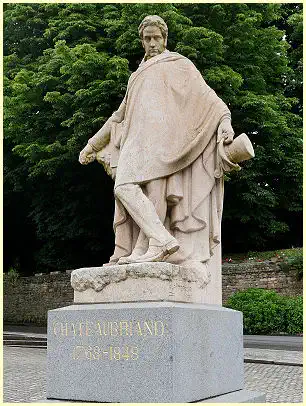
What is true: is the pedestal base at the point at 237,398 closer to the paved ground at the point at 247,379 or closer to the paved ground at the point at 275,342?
the paved ground at the point at 247,379

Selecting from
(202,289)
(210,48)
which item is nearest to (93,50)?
(210,48)

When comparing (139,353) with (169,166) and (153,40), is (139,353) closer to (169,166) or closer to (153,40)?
(169,166)

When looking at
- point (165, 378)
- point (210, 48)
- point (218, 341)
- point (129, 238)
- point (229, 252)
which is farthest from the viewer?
point (229, 252)

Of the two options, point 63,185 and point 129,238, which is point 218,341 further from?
point 63,185

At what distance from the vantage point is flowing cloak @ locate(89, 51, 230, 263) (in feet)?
18.7

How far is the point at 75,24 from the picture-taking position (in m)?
21.2

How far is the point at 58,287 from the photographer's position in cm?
2559

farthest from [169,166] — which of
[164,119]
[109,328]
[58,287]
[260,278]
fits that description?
[58,287]

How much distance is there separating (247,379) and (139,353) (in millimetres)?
5927

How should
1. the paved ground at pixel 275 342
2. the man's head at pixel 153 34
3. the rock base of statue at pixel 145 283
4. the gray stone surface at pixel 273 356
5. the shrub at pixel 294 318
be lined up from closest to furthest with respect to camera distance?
the rock base of statue at pixel 145 283 < the man's head at pixel 153 34 < the gray stone surface at pixel 273 356 < the paved ground at pixel 275 342 < the shrub at pixel 294 318

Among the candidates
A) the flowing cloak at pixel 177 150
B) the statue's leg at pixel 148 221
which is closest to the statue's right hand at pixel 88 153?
the flowing cloak at pixel 177 150

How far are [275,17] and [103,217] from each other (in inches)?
361

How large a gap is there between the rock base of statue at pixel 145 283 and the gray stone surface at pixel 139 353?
0.09 m

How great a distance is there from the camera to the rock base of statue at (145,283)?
205 inches
